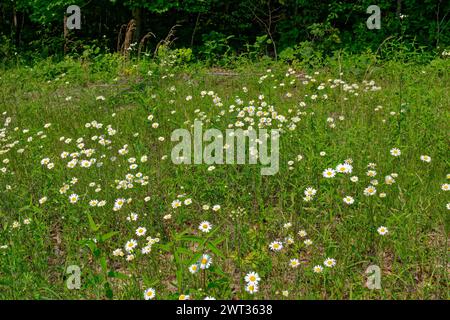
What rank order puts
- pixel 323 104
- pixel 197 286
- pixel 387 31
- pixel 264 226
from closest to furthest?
1. pixel 197 286
2. pixel 264 226
3. pixel 323 104
4. pixel 387 31

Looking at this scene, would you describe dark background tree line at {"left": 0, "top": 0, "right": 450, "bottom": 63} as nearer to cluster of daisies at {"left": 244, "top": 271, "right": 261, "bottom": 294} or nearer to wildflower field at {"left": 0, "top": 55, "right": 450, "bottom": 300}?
wildflower field at {"left": 0, "top": 55, "right": 450, "bottom": 300}

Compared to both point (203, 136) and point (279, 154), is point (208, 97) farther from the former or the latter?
point (279, 154)

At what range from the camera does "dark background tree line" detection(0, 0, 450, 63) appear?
9.45 m

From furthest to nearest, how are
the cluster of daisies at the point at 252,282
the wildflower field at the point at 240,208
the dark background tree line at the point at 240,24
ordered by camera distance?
the dark background tree line at the point at 240,24, the wildflower field at the point at 240,208, the cluster of daisies at the point at 252,282

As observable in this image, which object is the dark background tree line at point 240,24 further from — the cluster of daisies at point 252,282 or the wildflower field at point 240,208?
the cluster of daisies at point 252,282

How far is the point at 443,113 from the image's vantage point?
4848 mm

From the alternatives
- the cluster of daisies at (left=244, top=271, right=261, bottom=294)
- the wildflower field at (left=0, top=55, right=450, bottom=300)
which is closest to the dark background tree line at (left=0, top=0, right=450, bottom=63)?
the wildflower field at (left=0, top=55, right=450, bottom=300)

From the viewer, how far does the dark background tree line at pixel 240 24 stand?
372 inches

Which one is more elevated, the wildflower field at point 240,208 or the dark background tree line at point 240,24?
the dark background tree line at point 240,24

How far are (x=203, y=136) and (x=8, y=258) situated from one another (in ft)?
7.26

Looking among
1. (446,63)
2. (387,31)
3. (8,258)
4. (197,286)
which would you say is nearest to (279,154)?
(197,286)

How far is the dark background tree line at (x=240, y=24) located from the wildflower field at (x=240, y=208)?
3.69 meters

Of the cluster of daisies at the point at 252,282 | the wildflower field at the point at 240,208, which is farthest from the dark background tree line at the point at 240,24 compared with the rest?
the cluster of daisies at the point at 252,282

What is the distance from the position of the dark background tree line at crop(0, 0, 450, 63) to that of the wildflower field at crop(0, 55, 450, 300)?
3.69 meters
